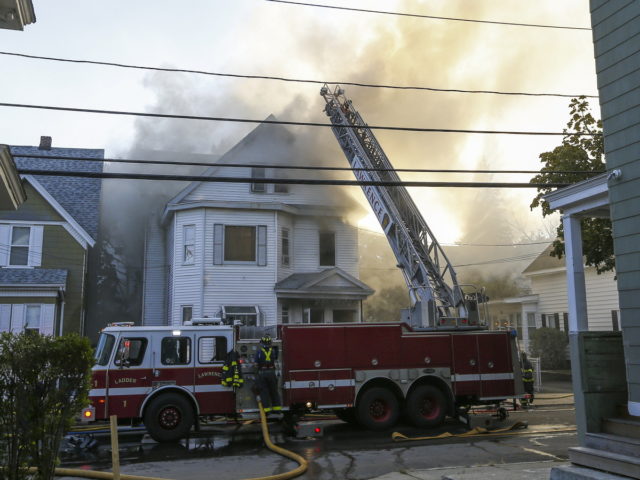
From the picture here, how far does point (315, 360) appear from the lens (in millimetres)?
11086

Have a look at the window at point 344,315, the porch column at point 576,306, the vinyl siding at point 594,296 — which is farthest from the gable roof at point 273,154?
the porch column at point 576,306

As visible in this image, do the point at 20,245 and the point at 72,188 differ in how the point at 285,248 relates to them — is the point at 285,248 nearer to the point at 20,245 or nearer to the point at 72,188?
the point at 72,188

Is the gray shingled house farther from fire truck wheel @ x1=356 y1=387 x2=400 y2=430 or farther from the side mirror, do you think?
fire truck wheel @ x1=356 y1=387 x2=400 y2=430

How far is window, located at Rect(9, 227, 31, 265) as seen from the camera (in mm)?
18859

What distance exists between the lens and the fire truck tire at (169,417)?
10.1 m

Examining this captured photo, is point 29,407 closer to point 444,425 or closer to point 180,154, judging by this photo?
point 444,425

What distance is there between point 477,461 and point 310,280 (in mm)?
12608

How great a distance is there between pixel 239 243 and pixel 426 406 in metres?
10.9

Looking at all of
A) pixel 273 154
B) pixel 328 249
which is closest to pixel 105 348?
pixel 328 249

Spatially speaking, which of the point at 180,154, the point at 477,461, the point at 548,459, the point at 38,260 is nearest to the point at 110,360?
the point at 477,461

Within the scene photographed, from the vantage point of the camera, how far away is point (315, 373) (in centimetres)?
1103

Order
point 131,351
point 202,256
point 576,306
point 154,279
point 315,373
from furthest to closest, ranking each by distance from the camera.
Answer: point 154,279 < point 202,256 < point 315,373 < point 131,351 < point 576,306

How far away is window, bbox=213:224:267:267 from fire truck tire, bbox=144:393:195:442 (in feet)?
33.7

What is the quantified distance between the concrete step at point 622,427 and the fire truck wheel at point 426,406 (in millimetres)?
4862
